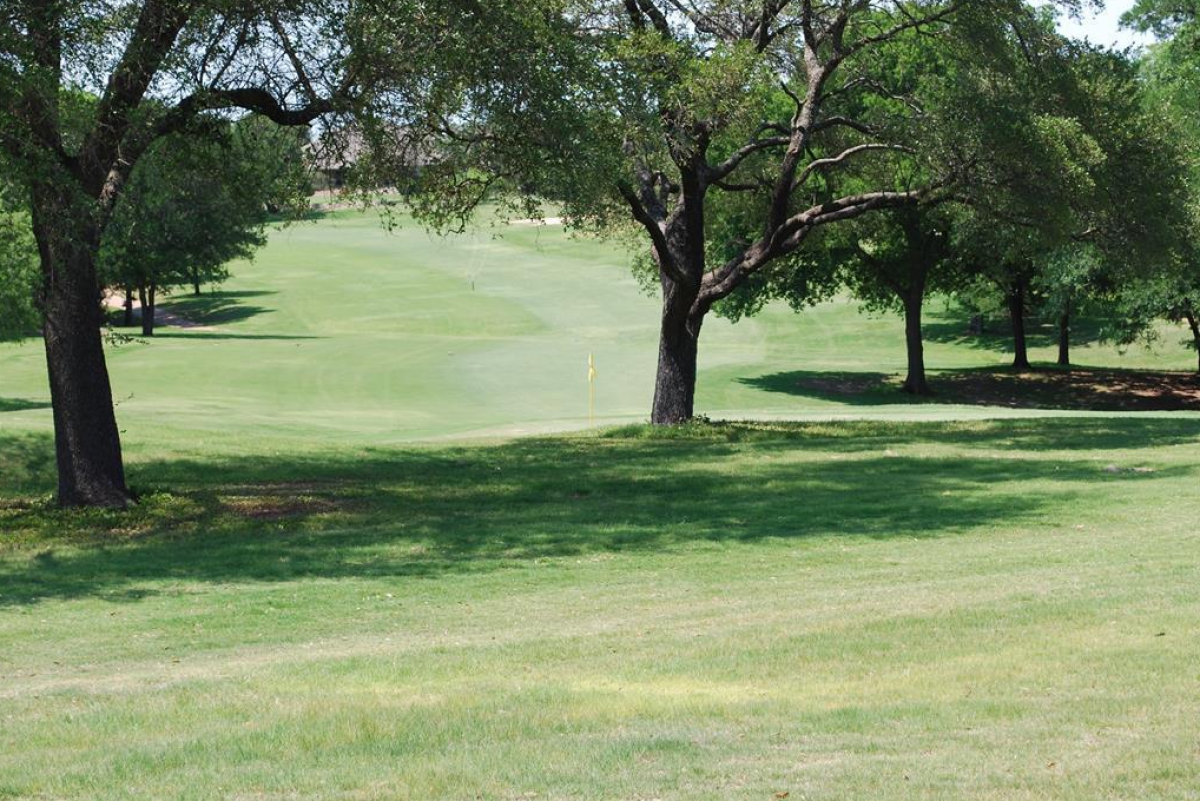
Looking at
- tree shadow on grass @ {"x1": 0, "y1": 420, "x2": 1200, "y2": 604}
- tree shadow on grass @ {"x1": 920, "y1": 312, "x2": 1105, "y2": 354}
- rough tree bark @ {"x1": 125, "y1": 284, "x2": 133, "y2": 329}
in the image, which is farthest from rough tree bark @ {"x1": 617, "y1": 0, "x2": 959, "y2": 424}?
rough tree bark @ {"x1": 125, "y1": 284, "x2": 133, "y2": 329}

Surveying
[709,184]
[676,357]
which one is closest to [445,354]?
[676,357]

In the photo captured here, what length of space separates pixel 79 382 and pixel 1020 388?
3915 cm

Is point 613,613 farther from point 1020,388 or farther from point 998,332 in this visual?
point 998,332

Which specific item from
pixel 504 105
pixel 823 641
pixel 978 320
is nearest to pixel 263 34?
pixel 504 105

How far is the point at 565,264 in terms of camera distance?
86562 mm

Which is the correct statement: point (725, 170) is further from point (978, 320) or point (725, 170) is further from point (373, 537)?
point (978, 320)

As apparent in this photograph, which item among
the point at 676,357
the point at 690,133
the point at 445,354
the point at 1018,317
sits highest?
the point at 690,133

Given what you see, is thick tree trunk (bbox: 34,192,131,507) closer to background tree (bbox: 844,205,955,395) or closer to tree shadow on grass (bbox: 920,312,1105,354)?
background tree (bbox: 844,205,955,395)

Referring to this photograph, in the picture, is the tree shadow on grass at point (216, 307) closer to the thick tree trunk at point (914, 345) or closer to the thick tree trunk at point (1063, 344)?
the thick tree trunk at point (914, 345)

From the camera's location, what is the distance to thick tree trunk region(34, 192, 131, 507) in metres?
17.8

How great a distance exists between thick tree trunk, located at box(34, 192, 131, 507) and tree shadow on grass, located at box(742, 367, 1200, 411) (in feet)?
99.1

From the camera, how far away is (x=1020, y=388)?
50656 millimetres

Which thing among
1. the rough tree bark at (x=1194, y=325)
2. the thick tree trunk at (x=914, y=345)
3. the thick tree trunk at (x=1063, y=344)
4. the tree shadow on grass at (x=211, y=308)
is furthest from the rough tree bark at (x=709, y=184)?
the tree shadow on grass at (x=211, y=308)

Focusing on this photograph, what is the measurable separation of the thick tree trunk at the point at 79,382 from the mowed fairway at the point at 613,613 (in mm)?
643
